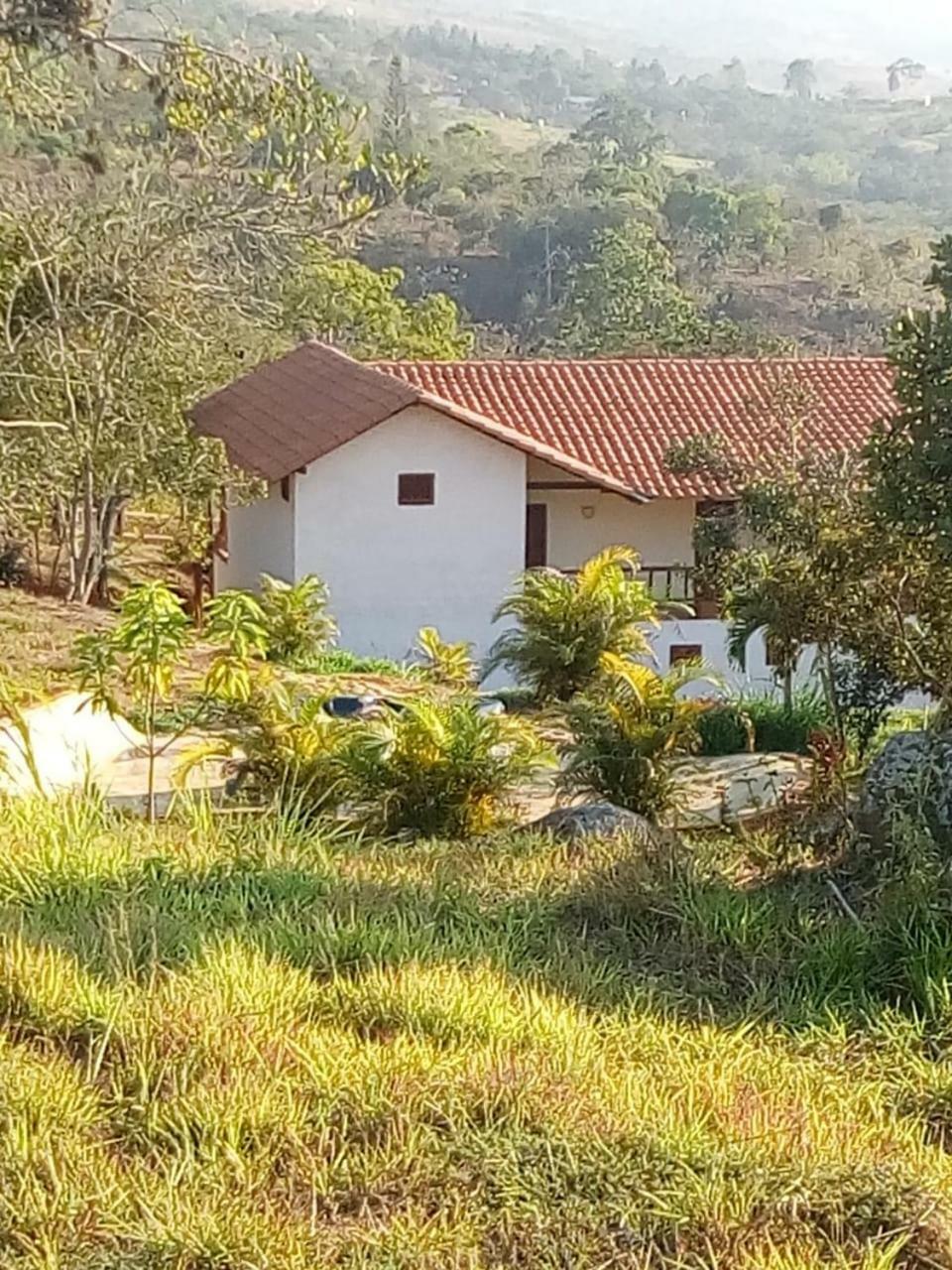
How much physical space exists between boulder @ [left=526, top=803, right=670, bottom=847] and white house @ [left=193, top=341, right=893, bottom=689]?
13.7 m

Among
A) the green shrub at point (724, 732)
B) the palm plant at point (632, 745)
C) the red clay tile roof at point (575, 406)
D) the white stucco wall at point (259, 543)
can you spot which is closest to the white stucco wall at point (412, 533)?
the red clay tile roof at point (575, 406)

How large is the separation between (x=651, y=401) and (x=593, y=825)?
1899cm

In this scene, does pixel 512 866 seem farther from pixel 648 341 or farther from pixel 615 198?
pixel 615 198

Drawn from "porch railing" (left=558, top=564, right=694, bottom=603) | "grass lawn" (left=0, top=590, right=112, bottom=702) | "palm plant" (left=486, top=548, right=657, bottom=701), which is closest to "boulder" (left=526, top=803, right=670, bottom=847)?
"grass lawn" (left=0, top=590, right=112, bottom=702)

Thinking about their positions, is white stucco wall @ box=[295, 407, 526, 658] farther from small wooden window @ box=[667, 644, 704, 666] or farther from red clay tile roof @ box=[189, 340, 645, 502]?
small wooden window @ box=[667, 644, 704, 666]

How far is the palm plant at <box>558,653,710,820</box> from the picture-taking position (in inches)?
368

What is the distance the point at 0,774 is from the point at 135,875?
6.76 feet

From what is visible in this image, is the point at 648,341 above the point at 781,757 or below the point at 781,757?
above

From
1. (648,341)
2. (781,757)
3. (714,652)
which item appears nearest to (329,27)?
(648,341)

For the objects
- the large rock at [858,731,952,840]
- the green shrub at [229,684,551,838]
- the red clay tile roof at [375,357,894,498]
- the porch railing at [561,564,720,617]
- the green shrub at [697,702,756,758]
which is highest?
the red clay tile roof at [375,357,894,498]

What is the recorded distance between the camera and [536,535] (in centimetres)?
2478

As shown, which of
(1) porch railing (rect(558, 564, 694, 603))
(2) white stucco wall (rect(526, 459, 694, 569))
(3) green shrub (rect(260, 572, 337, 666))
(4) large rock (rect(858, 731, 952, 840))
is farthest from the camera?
(2) white stucco wall (rect(526, 459, 694, 569))

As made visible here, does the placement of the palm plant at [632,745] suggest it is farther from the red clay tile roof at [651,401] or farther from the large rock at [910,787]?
the red clay tile roof at [651,401]

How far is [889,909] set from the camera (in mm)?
5422
